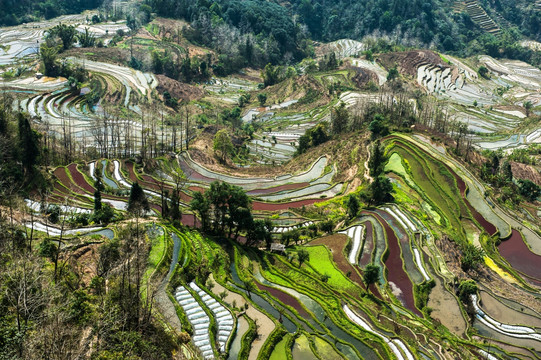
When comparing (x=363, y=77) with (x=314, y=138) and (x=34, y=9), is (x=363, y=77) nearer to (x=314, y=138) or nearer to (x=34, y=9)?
(x=314, y=138)

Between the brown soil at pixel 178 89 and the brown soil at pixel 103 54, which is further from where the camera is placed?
the brown soil at pixel 103 54

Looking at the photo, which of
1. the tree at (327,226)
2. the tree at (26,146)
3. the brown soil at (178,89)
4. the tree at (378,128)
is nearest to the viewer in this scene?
the tree at (26,146)

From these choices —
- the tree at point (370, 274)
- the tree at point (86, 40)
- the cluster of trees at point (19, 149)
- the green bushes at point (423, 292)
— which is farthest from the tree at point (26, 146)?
the tree at point (86, 40)

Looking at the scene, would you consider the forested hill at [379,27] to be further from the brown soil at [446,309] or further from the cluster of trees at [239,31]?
the brown soil at [446,309]

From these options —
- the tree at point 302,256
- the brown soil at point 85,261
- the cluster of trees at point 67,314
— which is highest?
the cluster of trees at point 67,314

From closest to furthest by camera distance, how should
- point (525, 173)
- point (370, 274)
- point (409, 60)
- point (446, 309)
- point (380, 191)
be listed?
1. point (370, 274)
2. point (446, 309)
3. point (380, 191)
4. point (525, 173)
5. point (409, 60)

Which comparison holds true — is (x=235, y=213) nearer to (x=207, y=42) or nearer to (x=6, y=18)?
(x=207, y=42)

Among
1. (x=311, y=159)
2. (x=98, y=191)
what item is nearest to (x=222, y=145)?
(x=311, y=159)
